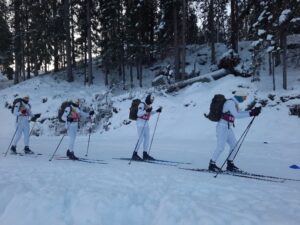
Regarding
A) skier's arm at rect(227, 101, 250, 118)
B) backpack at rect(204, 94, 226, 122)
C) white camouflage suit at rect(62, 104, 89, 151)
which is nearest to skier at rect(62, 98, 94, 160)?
white camouflage suit at rect(62, 104, 89, 151)

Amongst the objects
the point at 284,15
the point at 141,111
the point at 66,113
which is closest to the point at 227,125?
the point at 141,111

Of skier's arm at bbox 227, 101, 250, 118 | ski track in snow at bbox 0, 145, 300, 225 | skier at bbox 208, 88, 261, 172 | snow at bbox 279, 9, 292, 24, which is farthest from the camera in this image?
snow at bbox 279, 9, 292, 24

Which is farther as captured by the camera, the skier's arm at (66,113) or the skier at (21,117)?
the skier at (21,117)

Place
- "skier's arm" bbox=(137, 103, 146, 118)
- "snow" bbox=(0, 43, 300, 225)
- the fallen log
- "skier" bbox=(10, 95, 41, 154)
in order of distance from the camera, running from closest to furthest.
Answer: "snow" bbox=(0, 43, 300, 225) → "skier's arm" bbox=(137, 103, 146, 118) → "skier" bbox=(10, 95, 41, 154) → the fallen log

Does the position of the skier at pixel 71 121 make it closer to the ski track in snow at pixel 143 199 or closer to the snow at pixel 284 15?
the ski track in snow at pixel 143 199

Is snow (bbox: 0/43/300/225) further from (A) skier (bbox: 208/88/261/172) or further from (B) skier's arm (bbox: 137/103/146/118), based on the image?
(B) skier's arm (bbox: 137/103/146/118)

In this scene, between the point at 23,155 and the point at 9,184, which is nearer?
the point at 9,184

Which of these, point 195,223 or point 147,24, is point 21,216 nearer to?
point 195,223

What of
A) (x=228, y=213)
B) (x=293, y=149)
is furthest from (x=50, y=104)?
(x=228, y=213)

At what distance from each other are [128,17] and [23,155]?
2548 centimetres

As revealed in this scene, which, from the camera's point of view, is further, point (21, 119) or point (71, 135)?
point (21, 119)

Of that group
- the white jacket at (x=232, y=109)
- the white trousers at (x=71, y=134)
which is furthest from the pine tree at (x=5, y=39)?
the white jacket at (x=232, y=109)

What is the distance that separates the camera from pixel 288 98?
62.8 feet

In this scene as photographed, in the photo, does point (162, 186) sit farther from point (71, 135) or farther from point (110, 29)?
point (110, 29)
